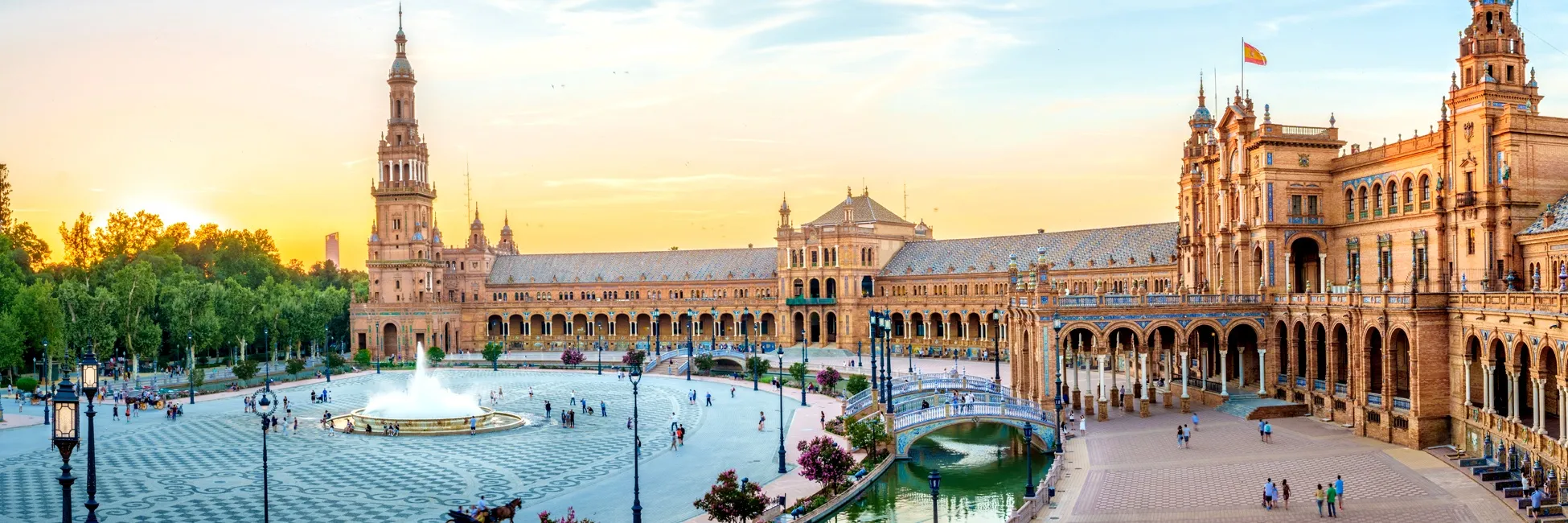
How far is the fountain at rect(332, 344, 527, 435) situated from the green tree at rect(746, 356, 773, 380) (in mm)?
22235

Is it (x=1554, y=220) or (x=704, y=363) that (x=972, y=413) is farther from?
(x=704, y=363)

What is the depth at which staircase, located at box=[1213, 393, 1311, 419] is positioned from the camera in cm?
5544

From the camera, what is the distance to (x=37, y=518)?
41000 mm

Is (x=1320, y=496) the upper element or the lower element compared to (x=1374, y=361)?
lower

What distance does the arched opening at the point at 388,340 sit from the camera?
12075 centimetres

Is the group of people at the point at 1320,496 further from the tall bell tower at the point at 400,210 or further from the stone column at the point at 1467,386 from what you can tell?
the tall bell tower at the point at 400,210

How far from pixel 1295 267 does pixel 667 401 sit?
38.4 meters

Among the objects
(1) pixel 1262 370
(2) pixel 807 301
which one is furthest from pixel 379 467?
(2) pixel 807 301

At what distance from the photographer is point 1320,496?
36281 millimetres

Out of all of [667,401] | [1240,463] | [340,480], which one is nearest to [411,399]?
[667,401]

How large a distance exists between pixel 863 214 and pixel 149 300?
219 ft

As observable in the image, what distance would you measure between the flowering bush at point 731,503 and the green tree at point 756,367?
49218 millimetres

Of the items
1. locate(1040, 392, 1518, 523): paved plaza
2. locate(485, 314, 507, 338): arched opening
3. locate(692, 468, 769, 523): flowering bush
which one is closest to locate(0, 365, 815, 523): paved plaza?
locate(692, 468, 769, 523): flowering bush

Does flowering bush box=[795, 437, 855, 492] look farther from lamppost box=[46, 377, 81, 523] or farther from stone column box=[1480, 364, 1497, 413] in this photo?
lamppost box=[46, 377, 81, 523]
